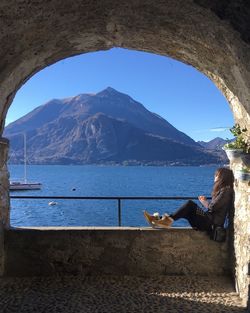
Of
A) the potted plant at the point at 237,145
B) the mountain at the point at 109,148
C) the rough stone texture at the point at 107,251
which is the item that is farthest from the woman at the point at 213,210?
the mountain at the point at 109,148

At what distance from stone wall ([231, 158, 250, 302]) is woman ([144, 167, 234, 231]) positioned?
268mm

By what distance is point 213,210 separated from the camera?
6.57m

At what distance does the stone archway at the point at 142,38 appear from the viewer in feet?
13.3

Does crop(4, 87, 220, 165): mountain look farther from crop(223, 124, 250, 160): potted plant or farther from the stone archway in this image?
the stone archway

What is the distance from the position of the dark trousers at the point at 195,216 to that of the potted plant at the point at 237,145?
1.13 m

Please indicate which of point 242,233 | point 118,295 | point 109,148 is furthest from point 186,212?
point 109,148

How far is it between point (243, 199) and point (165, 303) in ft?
5.39

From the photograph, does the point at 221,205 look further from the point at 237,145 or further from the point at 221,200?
the point at 237,145

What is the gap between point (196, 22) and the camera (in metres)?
4.42

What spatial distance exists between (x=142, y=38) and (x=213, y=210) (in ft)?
8.68

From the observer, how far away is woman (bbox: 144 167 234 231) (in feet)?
21.5

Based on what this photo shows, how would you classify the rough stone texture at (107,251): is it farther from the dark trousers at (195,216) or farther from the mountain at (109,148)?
the mountain at (109,148)

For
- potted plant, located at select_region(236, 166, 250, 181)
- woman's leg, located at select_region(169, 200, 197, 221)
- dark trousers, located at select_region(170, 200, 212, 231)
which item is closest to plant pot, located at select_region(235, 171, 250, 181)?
potted plant, located at select_region(236, 166, 250, 181)

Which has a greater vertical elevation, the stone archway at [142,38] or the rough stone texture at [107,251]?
the stone archway at [142,38]
